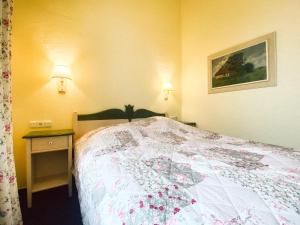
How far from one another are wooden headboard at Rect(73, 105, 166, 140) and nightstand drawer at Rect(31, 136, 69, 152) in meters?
0.31

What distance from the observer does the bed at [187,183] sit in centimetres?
59

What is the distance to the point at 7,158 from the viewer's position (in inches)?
46.6

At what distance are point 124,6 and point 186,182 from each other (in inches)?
106

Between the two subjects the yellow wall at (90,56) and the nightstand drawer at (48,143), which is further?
the yellow wall at (90,56)

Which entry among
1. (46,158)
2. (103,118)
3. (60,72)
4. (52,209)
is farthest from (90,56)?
(52,209)

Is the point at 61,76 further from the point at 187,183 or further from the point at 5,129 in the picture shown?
the point at 187,183

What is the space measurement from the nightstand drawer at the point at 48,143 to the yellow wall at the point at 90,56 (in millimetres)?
366

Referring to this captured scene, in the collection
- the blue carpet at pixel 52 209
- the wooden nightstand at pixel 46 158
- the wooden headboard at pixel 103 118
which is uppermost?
the wooden headboard at pixel 103 118

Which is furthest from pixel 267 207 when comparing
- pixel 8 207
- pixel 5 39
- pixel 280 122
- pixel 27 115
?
pixel 27 115

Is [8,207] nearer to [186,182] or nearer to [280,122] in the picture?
[186,182]

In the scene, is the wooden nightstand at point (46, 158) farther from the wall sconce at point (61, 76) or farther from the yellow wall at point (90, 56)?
the wall sconce at point (61, 76)

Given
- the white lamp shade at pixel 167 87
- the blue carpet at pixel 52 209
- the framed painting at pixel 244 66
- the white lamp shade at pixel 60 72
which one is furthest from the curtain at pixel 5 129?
the framed painting at pixel 244 66

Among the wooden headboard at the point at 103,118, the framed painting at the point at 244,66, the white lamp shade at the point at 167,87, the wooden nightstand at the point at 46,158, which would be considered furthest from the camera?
the white lamp shade at the point at 167,87

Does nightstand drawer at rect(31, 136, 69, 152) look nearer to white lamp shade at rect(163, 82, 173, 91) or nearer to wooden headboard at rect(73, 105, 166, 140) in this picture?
wooden headboard at rect(73, 105, 166, 140)
